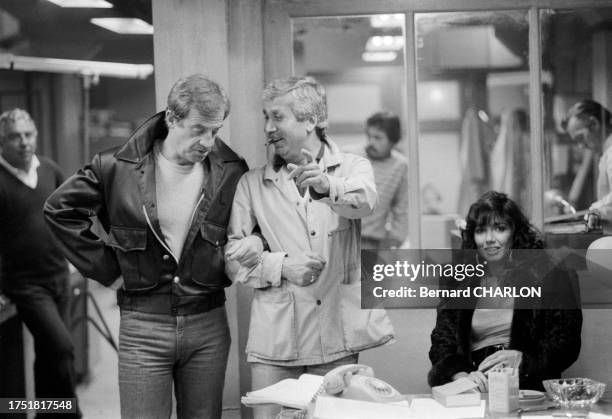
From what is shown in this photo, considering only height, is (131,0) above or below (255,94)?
above

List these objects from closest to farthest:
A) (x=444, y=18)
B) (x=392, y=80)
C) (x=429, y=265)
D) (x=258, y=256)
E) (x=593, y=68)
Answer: (x=258, y=256) < (x=429, y=265) < (x=444, y=18) < (x=593, y=68) < (x=392, y=80)

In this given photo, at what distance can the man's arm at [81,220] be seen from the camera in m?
2.83

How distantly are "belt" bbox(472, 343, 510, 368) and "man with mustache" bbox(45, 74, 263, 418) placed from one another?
2.72 ft

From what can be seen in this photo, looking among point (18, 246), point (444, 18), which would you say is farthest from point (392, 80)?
point (18, 246)

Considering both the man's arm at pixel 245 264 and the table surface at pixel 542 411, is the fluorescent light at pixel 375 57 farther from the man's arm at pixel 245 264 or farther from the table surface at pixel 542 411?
the table surface at pixel 542 411

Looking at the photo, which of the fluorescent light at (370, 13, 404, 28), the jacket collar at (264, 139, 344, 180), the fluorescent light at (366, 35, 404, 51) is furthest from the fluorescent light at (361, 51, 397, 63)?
the jacket collar at (264, 139, 344, 180)

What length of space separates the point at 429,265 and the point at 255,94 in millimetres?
912

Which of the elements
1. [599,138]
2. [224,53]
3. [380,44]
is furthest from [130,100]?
[380,44]

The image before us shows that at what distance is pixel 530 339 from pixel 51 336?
1.90m

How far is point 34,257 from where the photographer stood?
132 inches

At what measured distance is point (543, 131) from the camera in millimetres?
3227

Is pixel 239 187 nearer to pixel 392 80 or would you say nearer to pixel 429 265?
pixel 429 265

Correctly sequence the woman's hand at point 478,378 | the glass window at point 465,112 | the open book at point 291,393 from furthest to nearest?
the glass window at point 465,112, the woman's hand at point 478,378, the open book at point 291,393

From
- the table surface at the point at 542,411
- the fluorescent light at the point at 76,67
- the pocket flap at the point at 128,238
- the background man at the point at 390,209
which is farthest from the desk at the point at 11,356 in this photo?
the table surface at the point at 542,411
